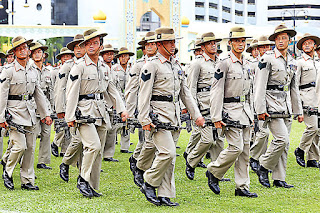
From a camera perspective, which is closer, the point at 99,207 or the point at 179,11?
the point at 99,207

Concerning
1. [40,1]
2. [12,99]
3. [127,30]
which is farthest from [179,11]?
[12,99]

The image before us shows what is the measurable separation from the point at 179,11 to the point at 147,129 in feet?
92.4

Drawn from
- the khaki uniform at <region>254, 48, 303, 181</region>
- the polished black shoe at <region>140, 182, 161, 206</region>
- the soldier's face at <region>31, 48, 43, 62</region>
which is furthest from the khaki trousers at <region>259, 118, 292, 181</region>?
the soldier's face at <region>31, 48, 43, 62</region>

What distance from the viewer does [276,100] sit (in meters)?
9.01

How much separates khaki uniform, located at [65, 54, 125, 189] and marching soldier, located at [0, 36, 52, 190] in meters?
1.12

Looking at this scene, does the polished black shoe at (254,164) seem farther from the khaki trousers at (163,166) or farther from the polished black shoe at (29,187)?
the polished black shoe at (29,187)

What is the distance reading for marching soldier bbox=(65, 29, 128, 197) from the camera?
26.9 feet

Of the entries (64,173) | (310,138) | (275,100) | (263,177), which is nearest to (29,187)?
(64,173)

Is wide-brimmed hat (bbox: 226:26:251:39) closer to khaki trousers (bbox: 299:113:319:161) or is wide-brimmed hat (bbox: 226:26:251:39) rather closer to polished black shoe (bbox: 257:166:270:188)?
polished black shoe (bbox: 257:166:270:188)

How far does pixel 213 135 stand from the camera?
970 centimetres

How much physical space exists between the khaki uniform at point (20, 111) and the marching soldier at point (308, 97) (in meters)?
4.69

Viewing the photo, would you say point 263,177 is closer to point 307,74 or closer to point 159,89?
point 159,89

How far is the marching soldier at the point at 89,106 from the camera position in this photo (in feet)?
26.9

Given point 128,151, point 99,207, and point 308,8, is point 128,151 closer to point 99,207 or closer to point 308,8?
point 99,207
